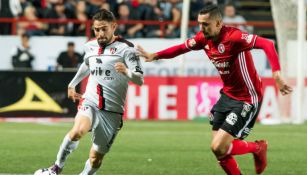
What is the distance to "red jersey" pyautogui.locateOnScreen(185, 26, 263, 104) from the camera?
10492mm

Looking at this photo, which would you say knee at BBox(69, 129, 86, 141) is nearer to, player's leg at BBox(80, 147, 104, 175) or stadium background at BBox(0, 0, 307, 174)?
player's leg at BBox(80, 147, 104, 175)

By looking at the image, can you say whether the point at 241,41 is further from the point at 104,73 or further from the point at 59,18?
the point at 59,18

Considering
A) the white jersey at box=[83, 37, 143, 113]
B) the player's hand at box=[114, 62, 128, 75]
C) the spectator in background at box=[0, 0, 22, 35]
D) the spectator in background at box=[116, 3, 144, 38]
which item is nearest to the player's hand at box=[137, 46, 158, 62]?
the white jersey at box=[83, 37, 143, 113]

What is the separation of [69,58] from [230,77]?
14.1 m

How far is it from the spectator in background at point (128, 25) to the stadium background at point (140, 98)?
0.03 metres

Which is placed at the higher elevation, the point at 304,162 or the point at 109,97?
the point at 109,97

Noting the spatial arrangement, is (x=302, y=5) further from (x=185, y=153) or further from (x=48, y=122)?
(x=185, y=153)

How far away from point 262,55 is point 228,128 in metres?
14.8

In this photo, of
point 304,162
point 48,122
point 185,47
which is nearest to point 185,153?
point 304,162

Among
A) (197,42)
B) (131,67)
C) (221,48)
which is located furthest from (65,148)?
(221,48)

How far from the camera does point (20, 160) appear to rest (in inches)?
513

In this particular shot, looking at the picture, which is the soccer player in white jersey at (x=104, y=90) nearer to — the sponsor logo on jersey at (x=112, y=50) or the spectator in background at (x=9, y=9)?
the sponsor logo on jersey at (x=112, y=50)

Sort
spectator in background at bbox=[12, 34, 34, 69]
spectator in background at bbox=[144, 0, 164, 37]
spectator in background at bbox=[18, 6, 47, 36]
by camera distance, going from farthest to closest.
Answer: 1. spectator in background at bbox=[144, 0, 164, 37]
2. spectator in background at bbox=[18, 6, 47, 36]
3. spectator in background at bbox=[12, 34, 34, 69]

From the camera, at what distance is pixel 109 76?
34.9 ft
